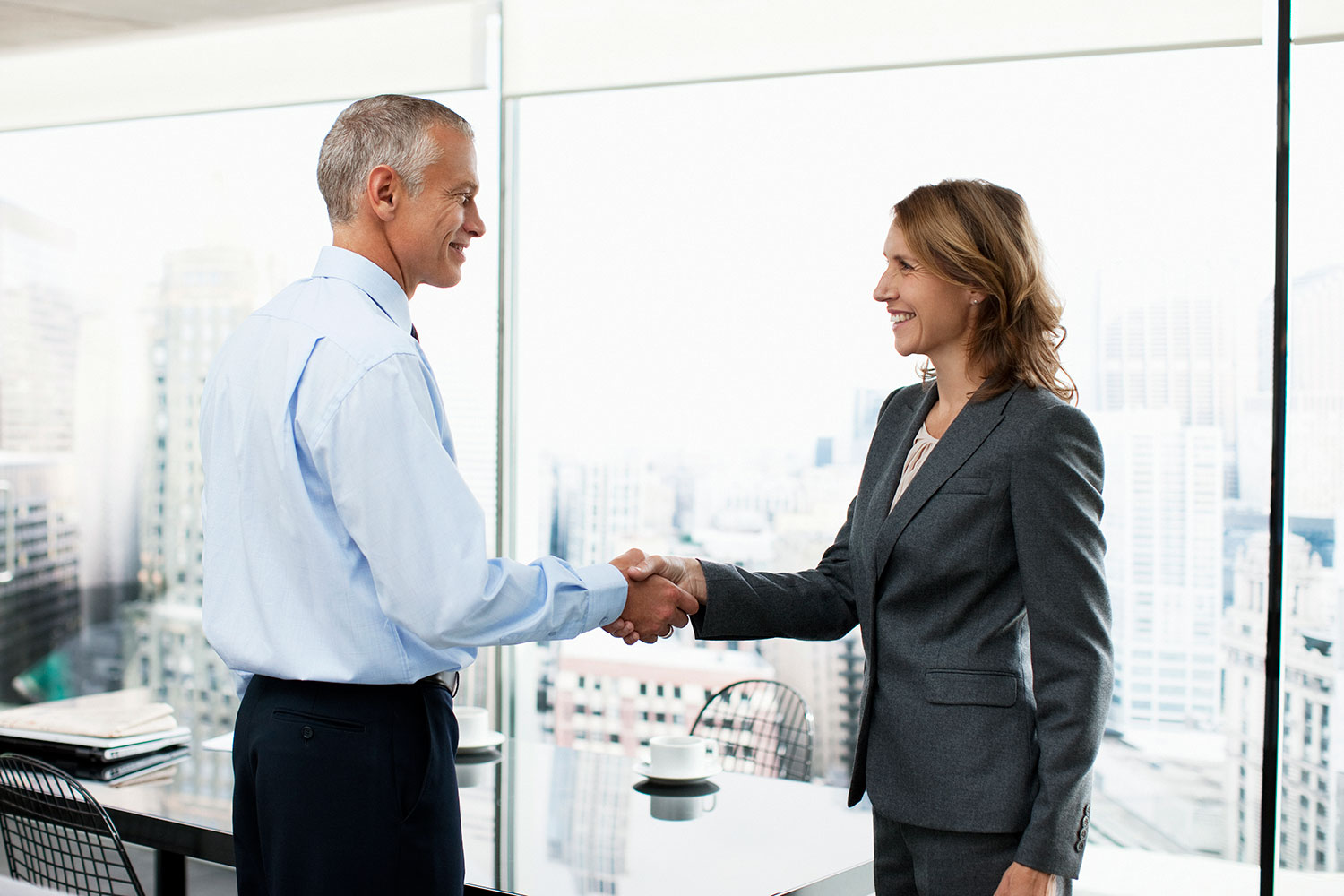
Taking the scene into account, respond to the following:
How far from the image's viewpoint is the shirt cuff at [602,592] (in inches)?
60.3

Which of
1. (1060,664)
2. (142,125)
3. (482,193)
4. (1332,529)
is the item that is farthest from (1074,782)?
(142,125)

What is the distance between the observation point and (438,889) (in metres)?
1.37

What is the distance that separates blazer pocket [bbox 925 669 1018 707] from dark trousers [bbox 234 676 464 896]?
672 mm

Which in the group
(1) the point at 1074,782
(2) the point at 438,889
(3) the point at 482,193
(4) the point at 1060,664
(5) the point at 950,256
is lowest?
(2) the point at 438,889

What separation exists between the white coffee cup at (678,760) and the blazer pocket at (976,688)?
78 cm

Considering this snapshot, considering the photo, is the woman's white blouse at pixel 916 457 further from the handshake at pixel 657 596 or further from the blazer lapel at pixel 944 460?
the handshake at pixel 657 596

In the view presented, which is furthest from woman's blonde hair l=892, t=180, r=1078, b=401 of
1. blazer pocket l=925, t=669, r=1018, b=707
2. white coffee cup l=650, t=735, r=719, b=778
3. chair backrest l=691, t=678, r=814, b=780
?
chair backrest l=691, t=678, r=814, b=780

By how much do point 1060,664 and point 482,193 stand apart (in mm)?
2909

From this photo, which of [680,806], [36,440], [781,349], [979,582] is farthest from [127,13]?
[979,582]

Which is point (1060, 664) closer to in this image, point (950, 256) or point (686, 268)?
point (950, 256)

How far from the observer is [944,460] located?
144 cm

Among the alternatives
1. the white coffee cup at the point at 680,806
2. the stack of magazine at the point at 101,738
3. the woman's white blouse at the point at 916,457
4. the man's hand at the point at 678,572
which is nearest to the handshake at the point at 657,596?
the man's hand at the point at 678,572

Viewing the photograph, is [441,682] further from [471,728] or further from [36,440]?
[36,440]

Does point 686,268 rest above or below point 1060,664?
above
